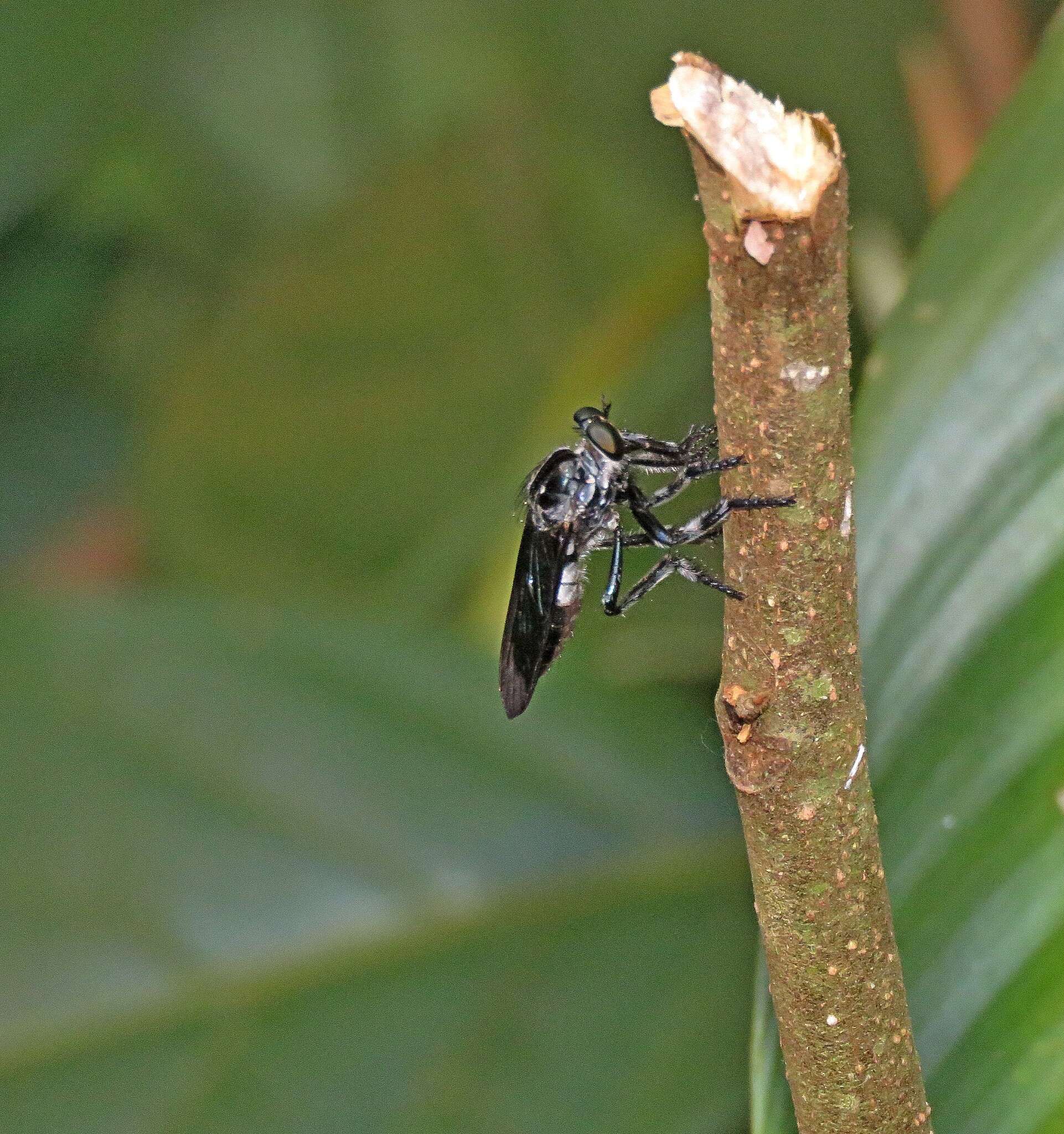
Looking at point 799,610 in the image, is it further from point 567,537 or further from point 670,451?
point 567,537

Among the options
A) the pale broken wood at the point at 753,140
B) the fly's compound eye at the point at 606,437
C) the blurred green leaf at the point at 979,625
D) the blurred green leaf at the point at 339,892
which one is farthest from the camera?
the blurred green leaf at the point at 339,892

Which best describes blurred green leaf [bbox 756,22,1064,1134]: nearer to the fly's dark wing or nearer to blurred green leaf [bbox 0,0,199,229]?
the fly's dark wing

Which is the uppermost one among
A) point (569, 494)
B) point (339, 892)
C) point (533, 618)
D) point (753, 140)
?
point (753, 140)

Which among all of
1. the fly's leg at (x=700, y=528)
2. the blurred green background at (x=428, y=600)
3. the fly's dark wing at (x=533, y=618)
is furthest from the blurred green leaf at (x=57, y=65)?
the fly's leg at (x=700, y=528)

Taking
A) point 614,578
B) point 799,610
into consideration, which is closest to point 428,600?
point 614,578

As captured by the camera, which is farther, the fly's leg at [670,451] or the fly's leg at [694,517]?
the fly's leg at [670,451]

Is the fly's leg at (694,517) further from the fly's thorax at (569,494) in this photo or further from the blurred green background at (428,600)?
the blurred green background at (428,600)

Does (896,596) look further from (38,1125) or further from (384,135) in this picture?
(384,135)

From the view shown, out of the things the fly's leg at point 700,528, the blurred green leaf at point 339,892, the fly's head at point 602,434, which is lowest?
the blurred green leaf at point 339,892
